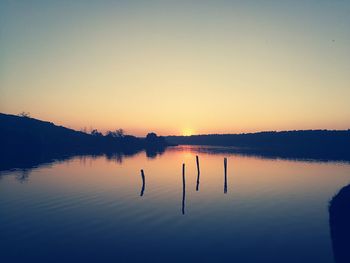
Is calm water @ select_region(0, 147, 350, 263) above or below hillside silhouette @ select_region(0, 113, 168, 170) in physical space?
below

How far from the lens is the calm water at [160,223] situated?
66.2ft

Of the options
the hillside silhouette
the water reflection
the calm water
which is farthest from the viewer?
the hillside silhouette

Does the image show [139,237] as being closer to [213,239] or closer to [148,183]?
[213,239]

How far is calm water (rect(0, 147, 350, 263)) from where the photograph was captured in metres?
20.2

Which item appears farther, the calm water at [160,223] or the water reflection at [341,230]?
the calm water at [160,223]

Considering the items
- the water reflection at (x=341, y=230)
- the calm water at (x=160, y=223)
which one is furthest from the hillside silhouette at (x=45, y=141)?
the water reflection at (x=341, y=230)

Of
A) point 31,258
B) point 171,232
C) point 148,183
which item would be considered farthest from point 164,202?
point 31,258

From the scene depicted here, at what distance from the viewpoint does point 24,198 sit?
1421 inches

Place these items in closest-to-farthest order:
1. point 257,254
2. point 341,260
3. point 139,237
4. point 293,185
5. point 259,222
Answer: point 341,260
point 257,254
point 139,237
point 259,222
point 293,185

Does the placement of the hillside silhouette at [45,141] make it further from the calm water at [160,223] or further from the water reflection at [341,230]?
the water reflection at [341,230]

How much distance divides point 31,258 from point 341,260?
19.9 meters

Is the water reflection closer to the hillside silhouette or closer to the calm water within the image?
the calm water

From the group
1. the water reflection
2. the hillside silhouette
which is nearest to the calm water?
the water reflection

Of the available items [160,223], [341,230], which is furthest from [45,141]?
[341,230]
